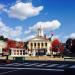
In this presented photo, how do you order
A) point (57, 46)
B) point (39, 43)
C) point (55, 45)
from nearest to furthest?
point (57, 46) < point (55, 45) < point (39, 43)

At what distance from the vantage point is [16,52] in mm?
94750

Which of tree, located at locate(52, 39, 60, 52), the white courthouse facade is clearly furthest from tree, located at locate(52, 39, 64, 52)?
the white courthouse facade

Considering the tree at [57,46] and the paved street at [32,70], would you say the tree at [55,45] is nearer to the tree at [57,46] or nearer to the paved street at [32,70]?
the tree at [57,46]

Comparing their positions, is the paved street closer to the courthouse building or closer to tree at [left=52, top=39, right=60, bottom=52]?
tree at [left=52, top=39, right=60, bottom=52]

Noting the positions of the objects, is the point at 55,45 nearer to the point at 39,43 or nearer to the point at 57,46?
the point at 57,46

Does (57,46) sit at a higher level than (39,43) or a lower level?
lower

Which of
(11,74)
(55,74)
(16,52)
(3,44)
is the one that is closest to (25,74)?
(11,74)

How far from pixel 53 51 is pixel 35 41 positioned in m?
14.8

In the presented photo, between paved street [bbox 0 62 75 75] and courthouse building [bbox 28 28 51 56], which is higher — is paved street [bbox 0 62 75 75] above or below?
below

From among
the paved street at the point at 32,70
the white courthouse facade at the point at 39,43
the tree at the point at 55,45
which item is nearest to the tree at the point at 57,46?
the tree at the point at 55,45

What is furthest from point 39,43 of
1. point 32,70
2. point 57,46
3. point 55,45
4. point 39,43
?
point 32,70

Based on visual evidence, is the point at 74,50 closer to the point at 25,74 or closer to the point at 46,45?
the point at 46,45

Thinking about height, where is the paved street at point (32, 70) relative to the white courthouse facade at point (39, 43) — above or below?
below

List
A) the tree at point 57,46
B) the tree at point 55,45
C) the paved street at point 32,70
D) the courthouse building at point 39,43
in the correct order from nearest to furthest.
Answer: the paved street at point 32,70, the tree at point 57,46, the tree at point 55,45, the courthouse building at point 39,43
